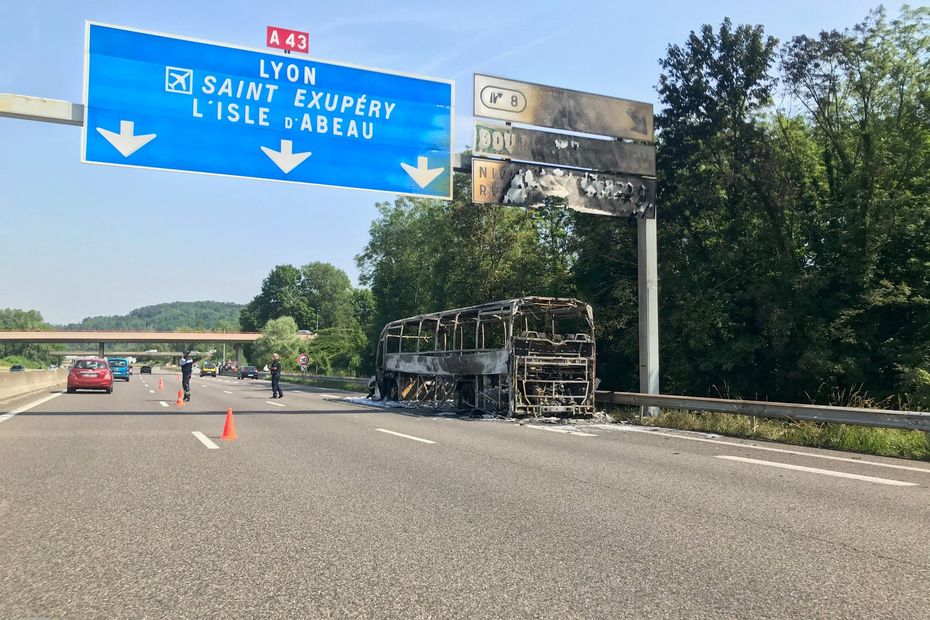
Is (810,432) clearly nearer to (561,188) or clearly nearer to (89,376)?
(561,188)

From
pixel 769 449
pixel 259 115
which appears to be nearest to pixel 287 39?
pixel 259 115

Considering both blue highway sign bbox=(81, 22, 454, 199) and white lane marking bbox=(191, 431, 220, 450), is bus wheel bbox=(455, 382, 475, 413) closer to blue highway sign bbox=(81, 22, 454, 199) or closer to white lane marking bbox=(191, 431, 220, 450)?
blue highway sign bbox=(81, 22, 454, 199)

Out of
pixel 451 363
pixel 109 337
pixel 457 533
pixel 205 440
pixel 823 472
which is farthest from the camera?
pixel 109 337

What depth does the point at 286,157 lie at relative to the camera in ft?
48.4

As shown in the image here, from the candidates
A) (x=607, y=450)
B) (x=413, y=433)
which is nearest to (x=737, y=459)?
(x=607, y=450)

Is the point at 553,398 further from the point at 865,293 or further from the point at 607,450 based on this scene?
the point at 865,293

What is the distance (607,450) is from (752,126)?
17352 mm

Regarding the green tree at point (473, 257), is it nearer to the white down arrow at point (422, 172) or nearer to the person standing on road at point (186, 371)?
the white down arrow at point (422, 172)

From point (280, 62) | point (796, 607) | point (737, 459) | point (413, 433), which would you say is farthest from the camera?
point (280, 62)

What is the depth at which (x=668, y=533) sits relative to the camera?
208 inches

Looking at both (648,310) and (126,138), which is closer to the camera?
(126,138)

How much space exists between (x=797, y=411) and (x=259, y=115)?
482 inches

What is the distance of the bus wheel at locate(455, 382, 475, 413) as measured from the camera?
59.3 ft

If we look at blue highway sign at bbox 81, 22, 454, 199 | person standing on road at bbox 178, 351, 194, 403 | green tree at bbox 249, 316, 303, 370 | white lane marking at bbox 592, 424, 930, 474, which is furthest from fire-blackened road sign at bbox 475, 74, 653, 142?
green tree at bbox 249, 316, 303, 370
